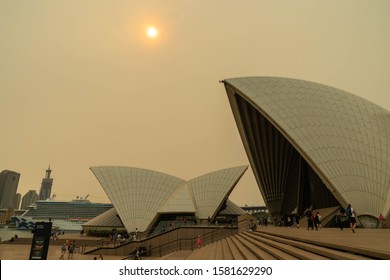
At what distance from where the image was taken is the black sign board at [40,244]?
9.68 meters

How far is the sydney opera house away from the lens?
47.6ft

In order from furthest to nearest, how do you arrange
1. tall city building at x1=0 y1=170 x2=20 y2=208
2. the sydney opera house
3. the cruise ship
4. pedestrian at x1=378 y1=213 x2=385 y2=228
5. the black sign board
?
Result: the cruise ship → tall city building at x1=0 y1=170 x2=20 y2=208 → the sydney opera house → pedestrian at x1=378 y1=213 x2=385 y2=228 → the black sign board

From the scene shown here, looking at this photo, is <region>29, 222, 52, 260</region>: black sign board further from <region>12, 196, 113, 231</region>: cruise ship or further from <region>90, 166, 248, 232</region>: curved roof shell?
<region>12, 196, 113, 231</region>: cruise ship

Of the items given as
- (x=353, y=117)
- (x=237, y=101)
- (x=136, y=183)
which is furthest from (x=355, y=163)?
(x=136, y=183)

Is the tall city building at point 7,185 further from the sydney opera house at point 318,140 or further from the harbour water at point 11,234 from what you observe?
the sydney opera house at point 318,140

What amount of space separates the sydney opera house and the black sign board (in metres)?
13.8

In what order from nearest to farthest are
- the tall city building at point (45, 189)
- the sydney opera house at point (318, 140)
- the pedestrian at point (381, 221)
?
the pedestrian at point (381, 221) < the sydney opera house at point (318, 140) < the tall city building at point (45, 189)

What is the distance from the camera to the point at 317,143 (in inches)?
638

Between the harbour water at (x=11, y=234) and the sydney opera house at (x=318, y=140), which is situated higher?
the sydney opera house at (x=318, y=140)

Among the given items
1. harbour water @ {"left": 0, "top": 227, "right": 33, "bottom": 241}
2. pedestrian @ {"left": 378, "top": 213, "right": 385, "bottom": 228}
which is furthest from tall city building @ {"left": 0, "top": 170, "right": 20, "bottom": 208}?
pedestrian @ {"left": 378, "top": 213, "right": 385, "bottom": 228}

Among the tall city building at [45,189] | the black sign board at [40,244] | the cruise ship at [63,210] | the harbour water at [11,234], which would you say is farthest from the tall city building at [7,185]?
the tall city building at [45,189]

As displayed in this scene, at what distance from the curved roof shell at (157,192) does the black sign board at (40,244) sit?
17.7 metres
